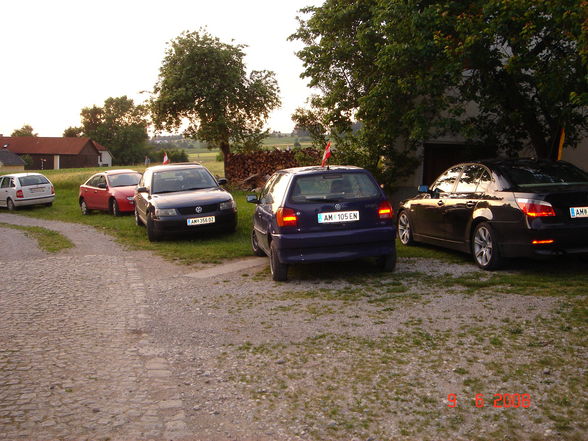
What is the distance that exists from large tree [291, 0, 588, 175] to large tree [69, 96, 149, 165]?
9867 cm

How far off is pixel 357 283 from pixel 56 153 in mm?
108553

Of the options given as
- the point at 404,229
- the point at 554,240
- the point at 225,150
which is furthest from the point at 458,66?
the point at 225,150

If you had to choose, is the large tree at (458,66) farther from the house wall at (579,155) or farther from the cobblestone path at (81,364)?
the cobblestone path at (81,364)

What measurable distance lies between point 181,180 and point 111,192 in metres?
7.06

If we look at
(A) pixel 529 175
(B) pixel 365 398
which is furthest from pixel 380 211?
(B) pixel 365 398

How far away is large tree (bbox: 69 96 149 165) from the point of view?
111312 mm

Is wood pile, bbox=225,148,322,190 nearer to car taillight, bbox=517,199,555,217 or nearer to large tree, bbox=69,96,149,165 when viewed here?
car taillight, bbox=517,199,555,217

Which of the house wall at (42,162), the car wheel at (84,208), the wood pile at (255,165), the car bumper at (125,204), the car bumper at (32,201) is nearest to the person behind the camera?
the car bumper at (125,204)

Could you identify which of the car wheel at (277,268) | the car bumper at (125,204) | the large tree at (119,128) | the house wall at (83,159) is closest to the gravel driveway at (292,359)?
the car wheel at (277,268)

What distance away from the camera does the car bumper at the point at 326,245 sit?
8.84 m

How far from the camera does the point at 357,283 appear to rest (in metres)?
8.91

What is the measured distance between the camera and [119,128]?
11181cm

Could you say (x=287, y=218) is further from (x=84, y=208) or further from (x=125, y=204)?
(x=84, y=208)

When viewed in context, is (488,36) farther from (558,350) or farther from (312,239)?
(558,350)
